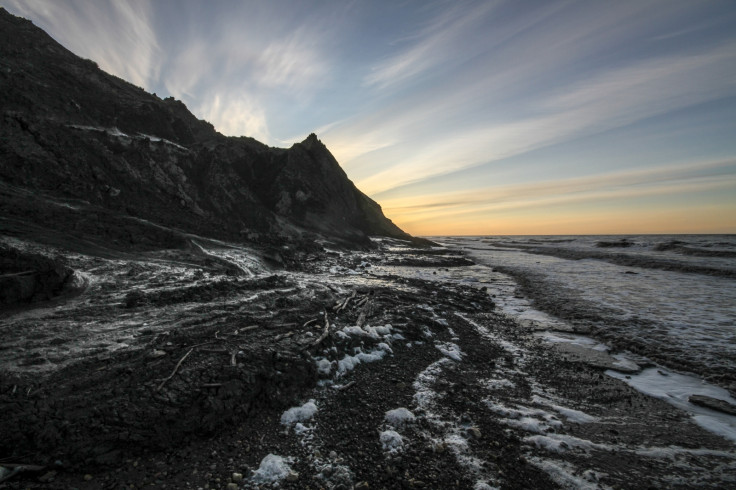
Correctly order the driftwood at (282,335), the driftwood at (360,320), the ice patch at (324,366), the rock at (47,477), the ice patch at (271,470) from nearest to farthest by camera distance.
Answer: the rock at (47,477)
the ice patch at (271,470)
the ice patch at (324,366)
the driftwood at (282,335)
the driftwood at (360,320)

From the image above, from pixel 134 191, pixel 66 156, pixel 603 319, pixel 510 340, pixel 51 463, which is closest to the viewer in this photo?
pixel 51 463

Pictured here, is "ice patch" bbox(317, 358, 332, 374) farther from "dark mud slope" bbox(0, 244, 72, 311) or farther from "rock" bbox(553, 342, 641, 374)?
"dark mud slope" bbox(0, 244, 72, 311)

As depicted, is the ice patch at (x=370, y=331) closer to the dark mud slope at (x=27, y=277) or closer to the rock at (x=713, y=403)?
the rock at (x=713, y=403)

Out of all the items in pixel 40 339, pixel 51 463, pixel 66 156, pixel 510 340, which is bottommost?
pixel 510 340

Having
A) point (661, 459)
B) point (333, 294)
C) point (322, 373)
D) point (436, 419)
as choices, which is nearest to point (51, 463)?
point (322, 373)

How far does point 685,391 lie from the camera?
20.8 ft

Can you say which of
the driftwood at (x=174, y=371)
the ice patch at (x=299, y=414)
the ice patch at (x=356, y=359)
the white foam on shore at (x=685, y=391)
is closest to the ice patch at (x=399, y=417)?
the ice patch at (x=299, y=414)

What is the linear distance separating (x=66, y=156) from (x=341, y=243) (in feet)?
79.0

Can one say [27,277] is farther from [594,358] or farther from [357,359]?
[594,358]

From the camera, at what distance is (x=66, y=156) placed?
52.0 feet

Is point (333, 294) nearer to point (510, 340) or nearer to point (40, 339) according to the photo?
point (510, 340)

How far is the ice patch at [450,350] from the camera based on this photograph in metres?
7.60

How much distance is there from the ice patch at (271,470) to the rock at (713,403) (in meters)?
8.15

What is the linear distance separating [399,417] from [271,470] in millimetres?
2116
